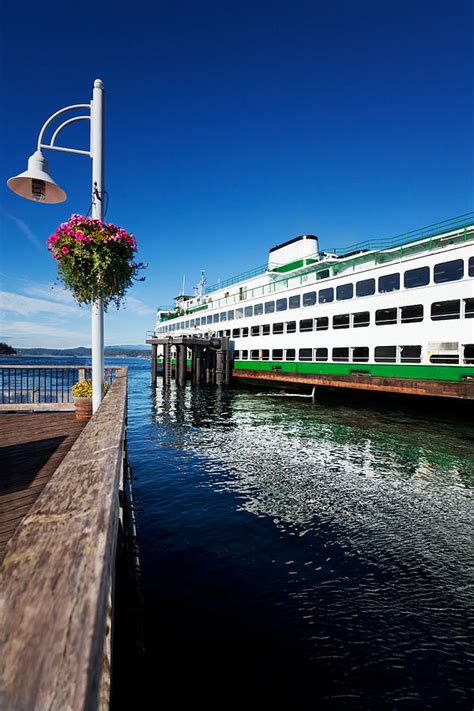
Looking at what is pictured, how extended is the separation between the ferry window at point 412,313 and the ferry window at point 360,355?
2937 mm

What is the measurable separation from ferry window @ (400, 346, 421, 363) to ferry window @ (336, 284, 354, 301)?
16.9 ft

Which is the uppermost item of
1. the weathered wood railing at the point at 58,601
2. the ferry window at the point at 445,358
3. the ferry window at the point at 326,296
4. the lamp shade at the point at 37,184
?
the ferry window at the point at 326,296

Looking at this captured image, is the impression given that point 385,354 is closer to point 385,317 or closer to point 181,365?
point 385,317

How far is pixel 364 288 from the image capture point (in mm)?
22500

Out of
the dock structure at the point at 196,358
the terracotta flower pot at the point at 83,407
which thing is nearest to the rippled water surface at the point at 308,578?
the terracotta flower pot at the point at 83,407

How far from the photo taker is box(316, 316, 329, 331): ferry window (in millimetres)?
25281

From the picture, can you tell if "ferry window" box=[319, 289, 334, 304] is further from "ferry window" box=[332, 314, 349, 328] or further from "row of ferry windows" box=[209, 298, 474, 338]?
"ferry window" box=[332, 314, 349, 328]

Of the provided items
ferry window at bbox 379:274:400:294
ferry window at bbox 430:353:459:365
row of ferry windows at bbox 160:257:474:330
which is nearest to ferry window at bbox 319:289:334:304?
row of ferry windows at bbox 160:257:474:330

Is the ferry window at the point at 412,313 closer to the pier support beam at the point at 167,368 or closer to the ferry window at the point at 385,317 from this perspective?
the ferry window at the point at 385,317

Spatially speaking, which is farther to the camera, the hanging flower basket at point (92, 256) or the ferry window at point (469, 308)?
the ferry window at point (469, 308)

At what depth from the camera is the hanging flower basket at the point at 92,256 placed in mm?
6133

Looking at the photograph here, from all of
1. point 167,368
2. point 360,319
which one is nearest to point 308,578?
point 360,319

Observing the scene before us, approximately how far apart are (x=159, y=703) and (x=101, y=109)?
7.95m

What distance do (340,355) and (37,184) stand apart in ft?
67.0
